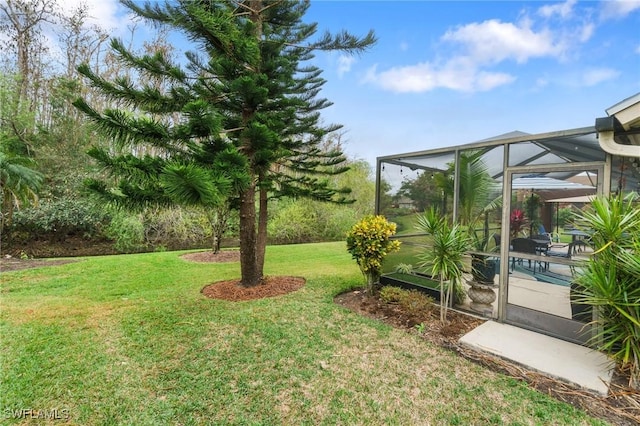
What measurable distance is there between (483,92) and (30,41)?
16.9 meters

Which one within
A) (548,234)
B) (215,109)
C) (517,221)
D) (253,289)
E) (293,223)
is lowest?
(253,289)

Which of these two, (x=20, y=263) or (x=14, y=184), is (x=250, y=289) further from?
(x=14, y=184)

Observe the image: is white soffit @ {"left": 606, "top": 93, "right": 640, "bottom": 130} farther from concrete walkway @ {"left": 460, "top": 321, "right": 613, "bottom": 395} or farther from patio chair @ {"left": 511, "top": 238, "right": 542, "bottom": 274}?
concrete walkway @ {"left": 460, "top": 321, "right": 613, "bottom": 395}

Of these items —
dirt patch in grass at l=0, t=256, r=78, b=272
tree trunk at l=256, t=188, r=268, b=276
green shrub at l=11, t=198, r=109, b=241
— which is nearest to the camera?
tree trunk at l=256, t=188, r=268, b=276

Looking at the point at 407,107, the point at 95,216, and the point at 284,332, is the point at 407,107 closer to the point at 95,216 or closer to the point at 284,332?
the point at 284,332

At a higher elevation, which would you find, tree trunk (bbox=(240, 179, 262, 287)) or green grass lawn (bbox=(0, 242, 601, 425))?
tree trunk (bbox=(240, 179, 262, 287))

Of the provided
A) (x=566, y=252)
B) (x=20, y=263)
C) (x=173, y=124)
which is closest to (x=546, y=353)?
(x=566, y=252)

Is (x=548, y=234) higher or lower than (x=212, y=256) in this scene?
higher

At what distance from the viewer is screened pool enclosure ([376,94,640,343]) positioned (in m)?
2.88

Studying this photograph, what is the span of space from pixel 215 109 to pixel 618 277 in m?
5.37

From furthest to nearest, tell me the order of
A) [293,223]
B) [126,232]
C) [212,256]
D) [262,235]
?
[293,223] → [126,232] → [212,256] → [262,235]

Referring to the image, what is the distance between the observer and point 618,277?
7.99ft

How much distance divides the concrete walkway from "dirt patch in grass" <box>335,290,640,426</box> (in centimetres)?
7

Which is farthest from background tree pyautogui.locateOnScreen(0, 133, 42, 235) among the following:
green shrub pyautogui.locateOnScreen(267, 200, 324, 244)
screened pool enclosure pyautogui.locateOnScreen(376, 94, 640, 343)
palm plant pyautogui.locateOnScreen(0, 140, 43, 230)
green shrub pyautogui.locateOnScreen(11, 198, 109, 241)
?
screened pool enclosure pyautogui.locateOnScreen(376, 94, 640, 343)
